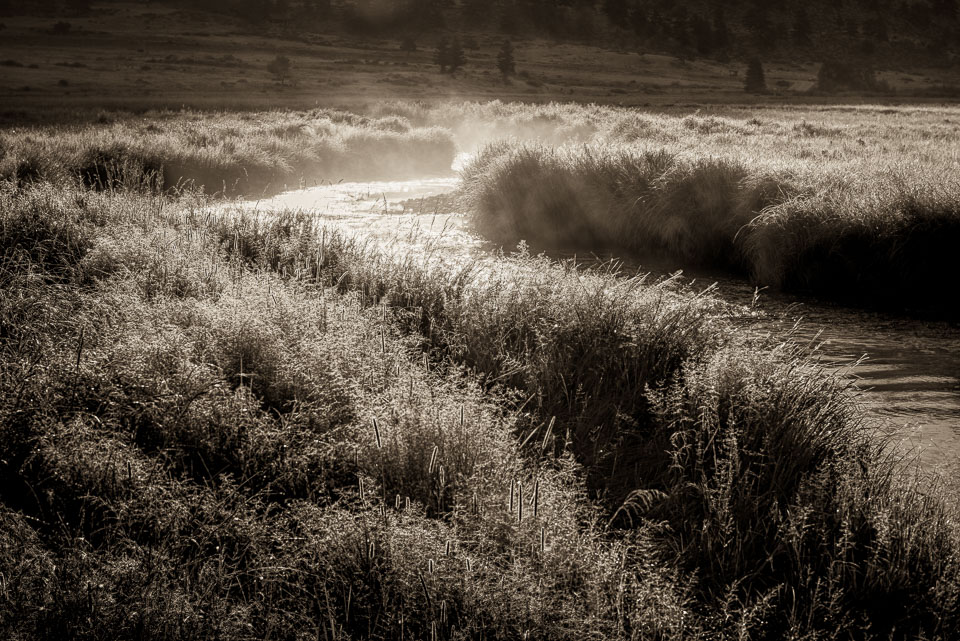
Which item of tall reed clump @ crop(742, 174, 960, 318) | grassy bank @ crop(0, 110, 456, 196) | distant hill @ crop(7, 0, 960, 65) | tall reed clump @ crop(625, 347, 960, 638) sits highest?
distant hill @ crop(7, 0, 960, 65)

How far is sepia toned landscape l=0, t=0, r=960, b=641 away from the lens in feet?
11.0

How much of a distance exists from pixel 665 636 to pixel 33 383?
4211mm

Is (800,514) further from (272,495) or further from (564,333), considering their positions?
(272,495)

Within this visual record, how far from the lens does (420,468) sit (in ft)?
13.9

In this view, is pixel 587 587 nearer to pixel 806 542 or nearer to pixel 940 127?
pixel 806 542

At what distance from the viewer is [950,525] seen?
404 centimetres

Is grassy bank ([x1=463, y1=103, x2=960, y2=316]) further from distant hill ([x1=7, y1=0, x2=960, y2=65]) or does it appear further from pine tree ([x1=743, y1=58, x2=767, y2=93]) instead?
distant hill ([x1=7, y1=0, x2=960, y2=65])

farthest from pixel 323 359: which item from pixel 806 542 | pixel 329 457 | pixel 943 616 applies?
pixel 943 616

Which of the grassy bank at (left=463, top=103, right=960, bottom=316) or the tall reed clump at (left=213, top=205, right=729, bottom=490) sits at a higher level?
the grassy bank at (left=463, top=103, right=960, bottom=316)

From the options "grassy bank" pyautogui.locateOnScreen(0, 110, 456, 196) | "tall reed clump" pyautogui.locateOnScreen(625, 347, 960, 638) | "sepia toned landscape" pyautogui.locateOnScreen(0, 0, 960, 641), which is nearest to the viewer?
"sepia toned landscape" pyautogui.locateOnScreen(0, 0, 960, 641)

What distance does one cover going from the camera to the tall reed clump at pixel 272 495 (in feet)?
10.5

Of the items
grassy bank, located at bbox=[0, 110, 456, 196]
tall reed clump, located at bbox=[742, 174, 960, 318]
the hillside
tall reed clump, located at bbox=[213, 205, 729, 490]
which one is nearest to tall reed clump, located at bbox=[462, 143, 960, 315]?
tall reed clump, located at bbox=[742, 174, 960, 318]

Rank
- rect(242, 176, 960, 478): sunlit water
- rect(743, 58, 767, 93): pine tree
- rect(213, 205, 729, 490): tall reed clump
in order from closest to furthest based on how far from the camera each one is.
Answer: rect(213, 205, 729, 490): tall reed clump
rect(242, 176, 960, 478): sunlit water
rect(743, 58, 767, 93): pine tree

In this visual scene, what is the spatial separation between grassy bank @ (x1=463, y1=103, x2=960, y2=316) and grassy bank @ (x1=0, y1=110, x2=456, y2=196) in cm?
648
